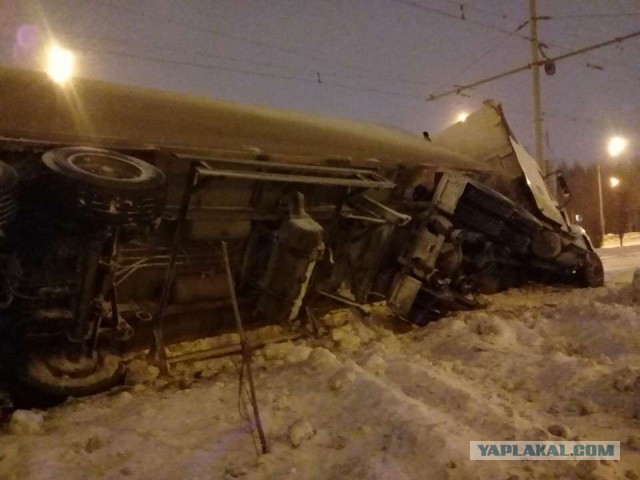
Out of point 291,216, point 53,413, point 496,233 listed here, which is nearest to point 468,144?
point 496,233

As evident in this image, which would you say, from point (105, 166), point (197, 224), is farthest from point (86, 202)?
point (197, 224)

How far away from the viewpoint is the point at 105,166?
13.7 ft

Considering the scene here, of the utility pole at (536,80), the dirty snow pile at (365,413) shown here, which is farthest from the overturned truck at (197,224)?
the utility pole at (536,80)

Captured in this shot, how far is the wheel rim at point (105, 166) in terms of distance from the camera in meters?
4.03

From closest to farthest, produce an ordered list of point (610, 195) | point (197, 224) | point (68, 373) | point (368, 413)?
point (368, 413) < point (68, 373) < point (197, 224) < point (610, 195)

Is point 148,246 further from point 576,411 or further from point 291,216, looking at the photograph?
point 576,411

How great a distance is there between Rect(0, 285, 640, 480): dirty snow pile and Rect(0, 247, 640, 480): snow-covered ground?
0.04ft

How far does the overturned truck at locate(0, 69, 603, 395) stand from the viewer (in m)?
4.08

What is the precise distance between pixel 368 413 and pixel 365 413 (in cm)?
2

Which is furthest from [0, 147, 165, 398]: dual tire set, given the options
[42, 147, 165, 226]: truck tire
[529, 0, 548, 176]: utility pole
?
[529, 0, 548, 176]: utility pole

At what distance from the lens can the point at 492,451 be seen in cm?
317

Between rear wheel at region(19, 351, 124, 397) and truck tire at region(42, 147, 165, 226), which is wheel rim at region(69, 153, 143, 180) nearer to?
truck tire at region(42, 147, 165, 226)

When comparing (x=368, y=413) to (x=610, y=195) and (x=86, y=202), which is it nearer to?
(x=86, y=202)

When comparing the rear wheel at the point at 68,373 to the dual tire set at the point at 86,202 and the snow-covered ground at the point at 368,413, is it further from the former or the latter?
the snow-covered ground at the point at 368,413
